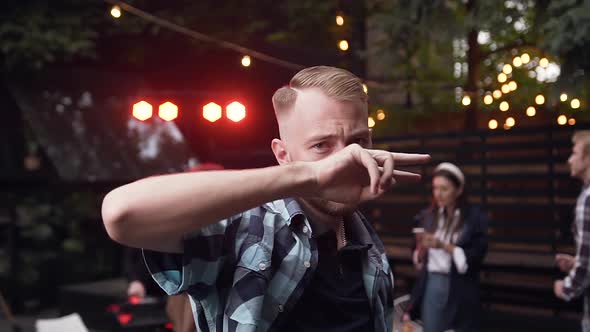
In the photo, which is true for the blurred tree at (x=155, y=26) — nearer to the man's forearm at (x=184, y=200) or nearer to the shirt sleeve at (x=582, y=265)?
the shirt sleeve at (x=582, y=265)

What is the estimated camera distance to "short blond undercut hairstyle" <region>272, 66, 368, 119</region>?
1.95 meters

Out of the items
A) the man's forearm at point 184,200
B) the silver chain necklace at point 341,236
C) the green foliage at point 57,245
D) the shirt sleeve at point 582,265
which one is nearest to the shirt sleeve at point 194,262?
the man's forearm at point 184,200

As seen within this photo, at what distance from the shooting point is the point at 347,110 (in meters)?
1.92

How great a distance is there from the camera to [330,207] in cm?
191

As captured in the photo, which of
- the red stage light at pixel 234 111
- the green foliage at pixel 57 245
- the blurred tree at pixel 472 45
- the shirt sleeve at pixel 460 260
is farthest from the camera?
the green foliage at pixel 57 245

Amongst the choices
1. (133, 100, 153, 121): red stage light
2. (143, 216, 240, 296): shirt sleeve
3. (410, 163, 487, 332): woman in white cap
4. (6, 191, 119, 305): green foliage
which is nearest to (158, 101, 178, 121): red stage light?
(133, 100, 153, 121): red stage light

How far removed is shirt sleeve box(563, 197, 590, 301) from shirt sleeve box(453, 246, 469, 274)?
42.8 inches

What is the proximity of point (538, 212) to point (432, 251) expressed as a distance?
302 cm

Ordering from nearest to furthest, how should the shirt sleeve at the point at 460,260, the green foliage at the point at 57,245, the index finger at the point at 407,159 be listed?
the index finger at the point at 407,159
the shirt sleeve at the point at 460,260
the green foliage at the point at 57,245

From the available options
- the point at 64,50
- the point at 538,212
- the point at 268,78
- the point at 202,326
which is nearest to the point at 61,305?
the point at 64,50

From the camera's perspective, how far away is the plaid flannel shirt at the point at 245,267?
1.71 m

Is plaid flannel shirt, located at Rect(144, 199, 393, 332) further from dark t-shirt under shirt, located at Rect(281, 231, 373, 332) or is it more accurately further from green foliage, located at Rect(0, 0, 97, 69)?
green foliage, located at Rect(0, 0, 97, 69)

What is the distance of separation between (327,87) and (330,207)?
1.04ft

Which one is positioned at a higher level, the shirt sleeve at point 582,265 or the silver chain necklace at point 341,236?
the silver chain necklace at point 341,236
